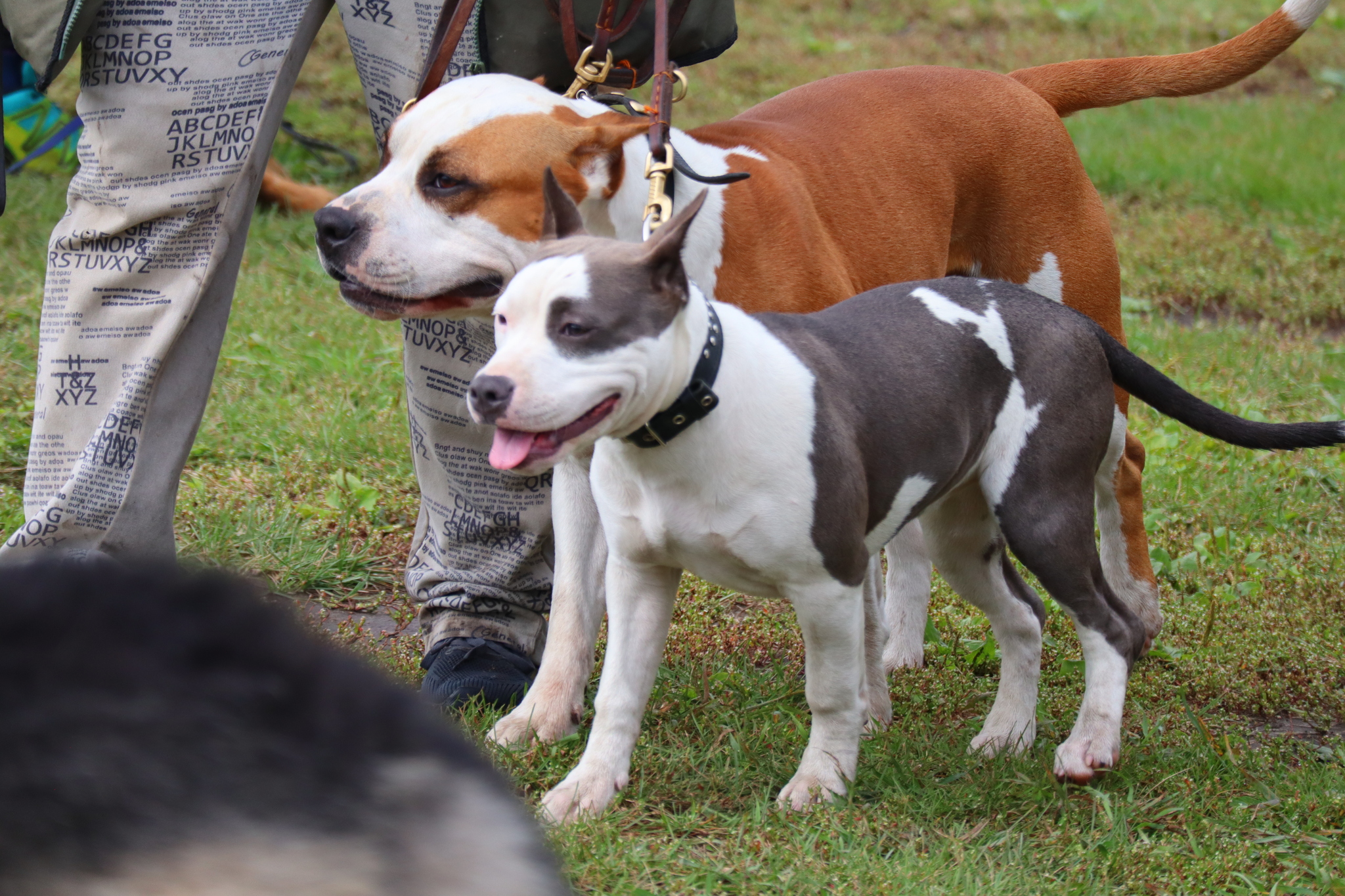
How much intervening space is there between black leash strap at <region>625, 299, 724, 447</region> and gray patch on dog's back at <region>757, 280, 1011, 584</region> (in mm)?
204

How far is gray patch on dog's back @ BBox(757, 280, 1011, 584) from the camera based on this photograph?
2.23 meters

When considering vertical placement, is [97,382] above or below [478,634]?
above

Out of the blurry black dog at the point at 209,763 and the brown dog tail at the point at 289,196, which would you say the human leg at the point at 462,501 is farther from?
the brown dog tail at the point at 289,196

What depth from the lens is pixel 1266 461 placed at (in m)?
4.42

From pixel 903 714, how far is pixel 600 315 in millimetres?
1402

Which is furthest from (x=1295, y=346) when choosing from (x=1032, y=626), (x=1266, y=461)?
(x=1032, y=626)

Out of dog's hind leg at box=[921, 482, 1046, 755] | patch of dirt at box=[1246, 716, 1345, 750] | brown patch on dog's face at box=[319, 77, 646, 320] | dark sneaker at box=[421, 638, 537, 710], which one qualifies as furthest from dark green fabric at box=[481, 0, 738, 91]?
patch of dirt at box=[1246, 716, 1345, 750]

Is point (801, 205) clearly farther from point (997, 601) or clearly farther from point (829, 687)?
point (829, 687)

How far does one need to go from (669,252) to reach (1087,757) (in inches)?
52.7

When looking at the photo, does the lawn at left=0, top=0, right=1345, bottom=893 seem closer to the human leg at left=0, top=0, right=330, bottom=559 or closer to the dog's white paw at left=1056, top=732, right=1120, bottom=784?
the dog's white paw at left=1056, top=732, right=1120, bottom=784

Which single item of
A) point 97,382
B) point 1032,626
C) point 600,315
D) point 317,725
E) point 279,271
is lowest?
point 279,271

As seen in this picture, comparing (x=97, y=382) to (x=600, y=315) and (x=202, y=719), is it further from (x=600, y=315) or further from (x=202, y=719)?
(x=202, y=719)

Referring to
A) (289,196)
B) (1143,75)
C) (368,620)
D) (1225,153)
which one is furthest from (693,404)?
(1225,153)

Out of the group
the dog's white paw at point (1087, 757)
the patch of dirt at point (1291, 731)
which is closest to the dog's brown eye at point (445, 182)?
the dog's white paw at point (1087, 757)
